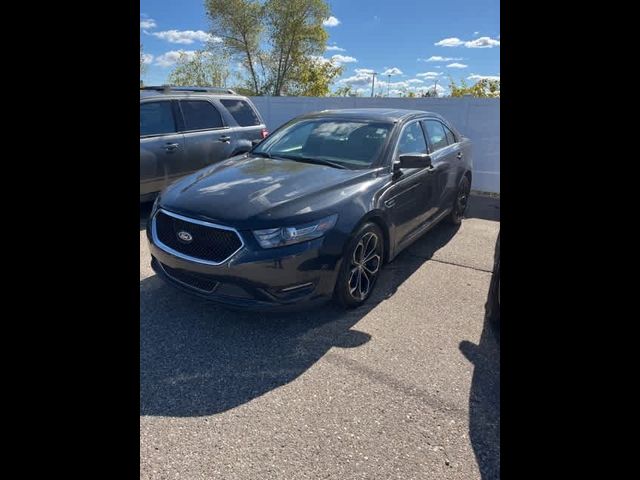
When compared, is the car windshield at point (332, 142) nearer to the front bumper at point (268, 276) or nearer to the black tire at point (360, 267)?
the black tire at point (360, 267)

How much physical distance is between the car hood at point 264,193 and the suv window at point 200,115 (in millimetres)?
2984

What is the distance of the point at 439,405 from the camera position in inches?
96.1

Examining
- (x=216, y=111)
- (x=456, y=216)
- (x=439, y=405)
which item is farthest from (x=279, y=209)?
(x=216, y=111)

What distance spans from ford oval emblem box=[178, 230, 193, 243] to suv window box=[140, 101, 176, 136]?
348 centimetres

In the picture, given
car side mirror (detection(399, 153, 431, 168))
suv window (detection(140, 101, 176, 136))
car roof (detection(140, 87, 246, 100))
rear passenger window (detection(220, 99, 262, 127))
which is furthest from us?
rear passenger window (detection(220, 99, 262, 127))

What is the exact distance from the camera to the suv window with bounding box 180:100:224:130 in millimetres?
6489

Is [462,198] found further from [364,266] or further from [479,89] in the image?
[479,89]

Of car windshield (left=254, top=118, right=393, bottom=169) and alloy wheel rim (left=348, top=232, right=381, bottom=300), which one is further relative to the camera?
car windshield (left=254, top=118, right=393, bottom=169)

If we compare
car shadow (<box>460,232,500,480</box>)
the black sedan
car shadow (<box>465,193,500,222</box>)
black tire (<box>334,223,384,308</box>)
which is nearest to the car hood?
the black sedan

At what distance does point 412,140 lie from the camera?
4.45 meters

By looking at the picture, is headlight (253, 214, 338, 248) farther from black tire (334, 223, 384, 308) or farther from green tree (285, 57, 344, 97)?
green tree (285, 57, 344, 97)
